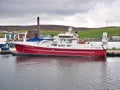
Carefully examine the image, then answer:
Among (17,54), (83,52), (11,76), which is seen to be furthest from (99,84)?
(17,54)

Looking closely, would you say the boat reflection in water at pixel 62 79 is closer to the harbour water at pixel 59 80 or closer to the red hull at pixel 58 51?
the harbour water at pixel 59 80

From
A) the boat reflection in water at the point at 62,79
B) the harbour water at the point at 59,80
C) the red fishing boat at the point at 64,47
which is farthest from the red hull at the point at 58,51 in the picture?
the harbour water at the point at 59,80

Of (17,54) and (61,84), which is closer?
(61,84)

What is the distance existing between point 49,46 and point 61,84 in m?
46.0

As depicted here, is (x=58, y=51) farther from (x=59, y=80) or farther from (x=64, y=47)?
(x=59, y=80)

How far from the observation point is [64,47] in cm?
9338

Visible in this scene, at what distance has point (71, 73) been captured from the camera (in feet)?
198

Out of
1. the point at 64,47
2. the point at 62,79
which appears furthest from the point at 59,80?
the point at 64,47

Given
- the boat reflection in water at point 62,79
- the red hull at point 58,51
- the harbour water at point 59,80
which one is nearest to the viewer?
the harbour water at point 59,80

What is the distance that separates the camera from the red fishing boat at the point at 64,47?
303 feet

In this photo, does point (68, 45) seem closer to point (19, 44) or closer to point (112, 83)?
point (19, 44)

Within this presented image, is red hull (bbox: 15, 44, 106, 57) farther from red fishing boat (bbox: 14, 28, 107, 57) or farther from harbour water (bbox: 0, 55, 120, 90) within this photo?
harbour water (bbox: 0, 55, 120, 90)

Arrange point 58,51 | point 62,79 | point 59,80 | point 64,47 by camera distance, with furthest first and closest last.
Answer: point 58,51
point 64,47
point 62,79
point 59,80

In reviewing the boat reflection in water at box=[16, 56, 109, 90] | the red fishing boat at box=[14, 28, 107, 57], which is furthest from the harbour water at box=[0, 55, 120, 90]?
the red fishing boat at box=[14, 28, 107, 57]
